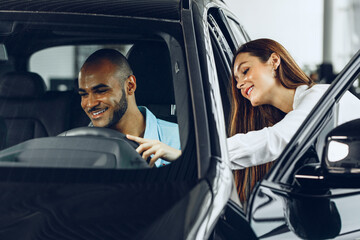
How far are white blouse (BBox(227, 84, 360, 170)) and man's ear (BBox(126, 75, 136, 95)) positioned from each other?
0.35 metres

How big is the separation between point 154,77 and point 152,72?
2 centimetres

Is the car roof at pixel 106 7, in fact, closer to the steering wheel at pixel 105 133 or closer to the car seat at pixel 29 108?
the car seat at pixel 29 108

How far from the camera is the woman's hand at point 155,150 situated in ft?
4.71

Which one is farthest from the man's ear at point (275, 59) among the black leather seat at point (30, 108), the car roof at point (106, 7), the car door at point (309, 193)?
the black leather seat at point (30, 108)

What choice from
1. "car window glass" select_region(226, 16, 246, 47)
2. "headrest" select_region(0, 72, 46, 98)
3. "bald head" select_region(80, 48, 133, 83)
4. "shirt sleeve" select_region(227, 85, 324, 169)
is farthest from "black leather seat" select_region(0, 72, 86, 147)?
"car window glass" select_region(226, 16, 246, 47)

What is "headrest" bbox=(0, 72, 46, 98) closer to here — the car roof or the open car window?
the open car window

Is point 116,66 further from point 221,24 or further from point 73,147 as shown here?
point 221,24

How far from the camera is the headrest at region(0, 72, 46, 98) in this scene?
70.9 inches

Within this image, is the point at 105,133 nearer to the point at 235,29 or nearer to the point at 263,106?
the point at 263,106

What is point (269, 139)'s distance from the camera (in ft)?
5.99

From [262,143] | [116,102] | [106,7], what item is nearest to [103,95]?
[116,102]

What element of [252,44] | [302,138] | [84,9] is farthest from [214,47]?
[302,138]

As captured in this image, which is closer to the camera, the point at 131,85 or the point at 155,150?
the point at 155,150

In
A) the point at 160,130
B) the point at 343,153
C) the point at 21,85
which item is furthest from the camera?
the point at 21,85
